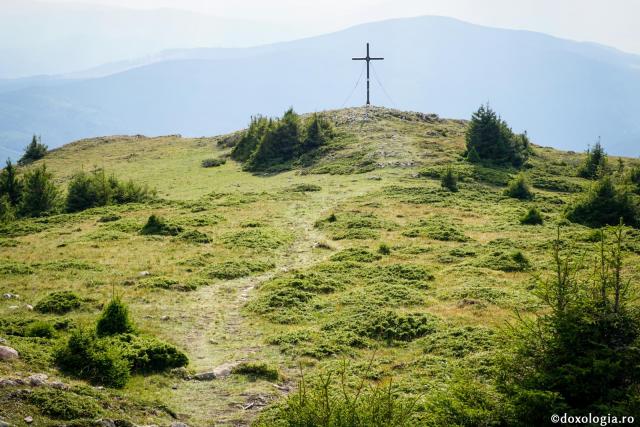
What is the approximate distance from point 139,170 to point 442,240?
169ft

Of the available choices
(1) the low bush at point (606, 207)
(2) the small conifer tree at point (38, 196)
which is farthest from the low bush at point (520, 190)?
(2) the small conifer tree at point (38, 196)

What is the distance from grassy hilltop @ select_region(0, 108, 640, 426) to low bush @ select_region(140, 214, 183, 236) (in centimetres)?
55

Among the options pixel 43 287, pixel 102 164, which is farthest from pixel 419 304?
pixel 102 164

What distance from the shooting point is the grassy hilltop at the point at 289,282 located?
46.4 feet

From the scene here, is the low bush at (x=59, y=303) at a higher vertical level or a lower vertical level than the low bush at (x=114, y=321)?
lower

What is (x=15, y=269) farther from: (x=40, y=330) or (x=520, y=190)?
(x=520, y=190)

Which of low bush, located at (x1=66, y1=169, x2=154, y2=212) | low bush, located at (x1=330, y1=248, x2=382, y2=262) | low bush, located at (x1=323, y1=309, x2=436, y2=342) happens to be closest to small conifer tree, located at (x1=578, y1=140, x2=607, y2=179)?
low bush, located at (x1=330, y1=248, x2=382, y2=262)

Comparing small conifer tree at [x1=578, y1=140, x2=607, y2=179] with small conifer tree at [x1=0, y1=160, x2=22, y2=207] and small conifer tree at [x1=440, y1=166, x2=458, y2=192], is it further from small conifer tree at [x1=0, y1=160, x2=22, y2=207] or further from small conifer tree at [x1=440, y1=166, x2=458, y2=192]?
small conifer tree at [x1=0, y1=160, x2=22, y2=207]

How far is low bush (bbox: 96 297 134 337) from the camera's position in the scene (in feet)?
57.2

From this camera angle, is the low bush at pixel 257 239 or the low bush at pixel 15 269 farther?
the low bush at pixel 257 239

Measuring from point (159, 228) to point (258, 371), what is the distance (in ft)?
75.4

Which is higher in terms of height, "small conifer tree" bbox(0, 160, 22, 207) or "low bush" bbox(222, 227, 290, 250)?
"small conifer tree" bbox(0, 160, 22, 207)

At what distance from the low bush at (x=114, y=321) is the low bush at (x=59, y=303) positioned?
433 cm

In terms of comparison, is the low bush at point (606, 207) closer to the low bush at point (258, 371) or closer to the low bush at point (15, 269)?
the low bush at point (258, 371)
